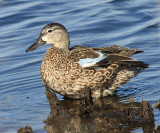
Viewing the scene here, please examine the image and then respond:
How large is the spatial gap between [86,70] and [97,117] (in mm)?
1130

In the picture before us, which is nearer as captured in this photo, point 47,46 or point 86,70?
point 86,70

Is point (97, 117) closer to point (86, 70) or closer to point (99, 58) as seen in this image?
point (86, 70)

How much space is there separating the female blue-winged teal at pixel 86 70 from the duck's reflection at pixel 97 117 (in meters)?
0.31

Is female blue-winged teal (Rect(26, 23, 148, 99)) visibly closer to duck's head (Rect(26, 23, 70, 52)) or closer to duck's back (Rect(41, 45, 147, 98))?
duck's back (Rect(41, 45, 147, 98))

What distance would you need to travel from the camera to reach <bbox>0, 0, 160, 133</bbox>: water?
7938mm

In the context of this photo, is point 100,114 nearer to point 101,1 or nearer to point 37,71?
point 37,71

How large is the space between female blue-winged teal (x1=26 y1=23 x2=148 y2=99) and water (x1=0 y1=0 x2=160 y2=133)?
0.41 m

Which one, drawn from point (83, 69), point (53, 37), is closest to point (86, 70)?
point (83, 69)

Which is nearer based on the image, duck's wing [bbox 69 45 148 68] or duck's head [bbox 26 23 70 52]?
duck's wing [bbox 69 45 148 68]

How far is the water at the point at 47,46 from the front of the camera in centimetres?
794

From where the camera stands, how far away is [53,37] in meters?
8.56

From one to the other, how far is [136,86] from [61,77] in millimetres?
1714

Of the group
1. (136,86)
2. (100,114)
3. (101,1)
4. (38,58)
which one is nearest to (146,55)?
(136,86)

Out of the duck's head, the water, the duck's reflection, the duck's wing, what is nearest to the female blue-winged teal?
the duck's wing
